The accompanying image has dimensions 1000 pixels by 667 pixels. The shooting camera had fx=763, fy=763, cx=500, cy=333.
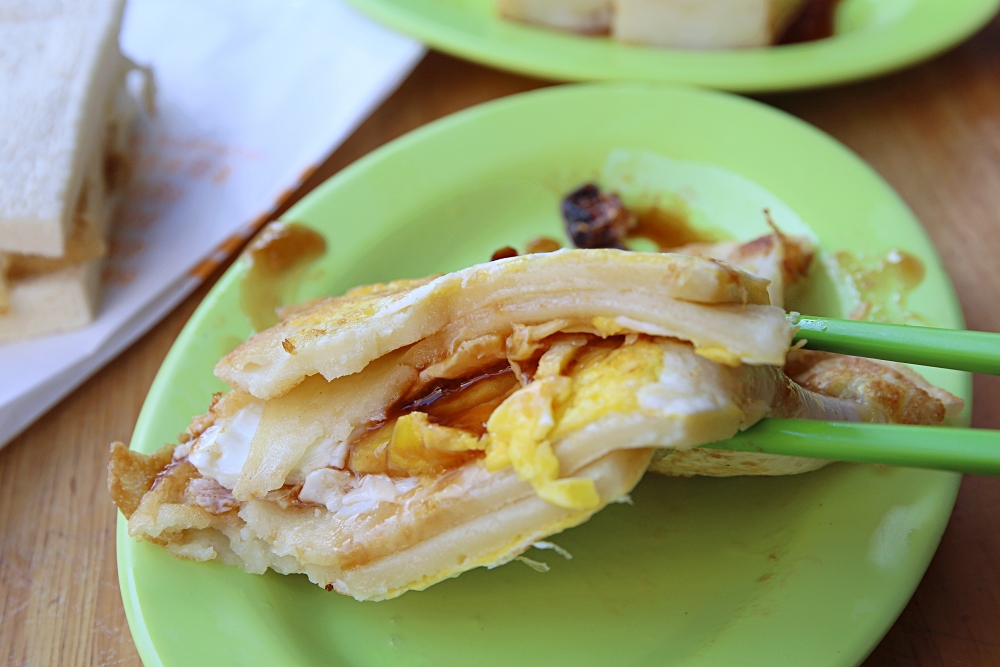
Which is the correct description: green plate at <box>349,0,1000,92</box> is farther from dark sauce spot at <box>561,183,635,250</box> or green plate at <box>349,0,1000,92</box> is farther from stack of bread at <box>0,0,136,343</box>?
stack of bread at <box>0,0,136,343</box>

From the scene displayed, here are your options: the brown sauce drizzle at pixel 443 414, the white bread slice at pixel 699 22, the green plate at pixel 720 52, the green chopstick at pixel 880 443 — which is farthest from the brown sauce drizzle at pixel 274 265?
the white bread slice at pixel 699 22

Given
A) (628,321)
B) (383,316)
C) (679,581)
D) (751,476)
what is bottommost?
(679,581)

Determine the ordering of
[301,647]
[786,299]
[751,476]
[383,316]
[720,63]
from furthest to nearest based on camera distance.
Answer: [720,63], [786,299], [751,476], [301,647], [383,316]

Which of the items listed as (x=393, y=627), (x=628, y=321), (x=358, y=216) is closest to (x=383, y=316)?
(x=628, y=321)

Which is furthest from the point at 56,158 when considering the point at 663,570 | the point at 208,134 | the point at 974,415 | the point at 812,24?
the point at 812,24

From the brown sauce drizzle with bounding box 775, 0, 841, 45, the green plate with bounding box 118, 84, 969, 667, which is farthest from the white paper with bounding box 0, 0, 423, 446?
the brown sauce drizzle with bounding box 775, 0, 841, 45

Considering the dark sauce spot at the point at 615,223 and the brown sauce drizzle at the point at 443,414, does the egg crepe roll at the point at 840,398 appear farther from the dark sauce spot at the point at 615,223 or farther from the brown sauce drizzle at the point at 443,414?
the dark sauce spot at the point at 615,223

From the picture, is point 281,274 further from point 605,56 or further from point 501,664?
point 605,56
